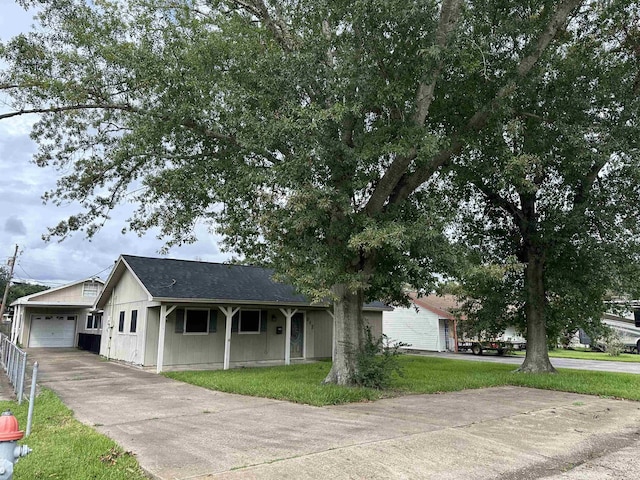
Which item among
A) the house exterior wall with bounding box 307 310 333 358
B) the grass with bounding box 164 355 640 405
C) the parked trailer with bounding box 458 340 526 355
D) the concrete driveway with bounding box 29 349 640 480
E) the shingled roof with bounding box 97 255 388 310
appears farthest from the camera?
the parked trailer with bounding box 458 340 526 355

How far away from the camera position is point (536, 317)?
50.4 feet

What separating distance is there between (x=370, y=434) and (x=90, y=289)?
90.9 ft

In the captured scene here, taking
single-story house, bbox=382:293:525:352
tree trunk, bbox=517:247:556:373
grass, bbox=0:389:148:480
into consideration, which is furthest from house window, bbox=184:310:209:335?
single-story house, bbox=382:293:525:352

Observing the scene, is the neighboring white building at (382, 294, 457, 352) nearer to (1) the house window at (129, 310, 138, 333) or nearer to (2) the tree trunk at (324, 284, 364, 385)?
(1) the house window at (129, 310, 138, 333)

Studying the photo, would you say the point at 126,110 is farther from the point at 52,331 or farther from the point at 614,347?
the point at 614,347

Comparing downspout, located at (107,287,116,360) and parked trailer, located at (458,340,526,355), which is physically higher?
downspout, located at (107,287,116,360)

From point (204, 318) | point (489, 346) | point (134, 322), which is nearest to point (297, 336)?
point (204, 318)

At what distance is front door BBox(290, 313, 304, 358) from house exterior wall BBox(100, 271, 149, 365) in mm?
5881

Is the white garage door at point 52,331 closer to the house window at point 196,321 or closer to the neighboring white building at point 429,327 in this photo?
the house window at point 196,321

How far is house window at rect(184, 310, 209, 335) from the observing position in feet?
52.6

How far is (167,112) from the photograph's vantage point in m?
10.3

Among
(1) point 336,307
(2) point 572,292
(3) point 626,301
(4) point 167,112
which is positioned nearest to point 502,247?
(2) point 572,292

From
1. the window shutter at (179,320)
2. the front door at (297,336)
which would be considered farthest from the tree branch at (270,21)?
the front door at (297,336)

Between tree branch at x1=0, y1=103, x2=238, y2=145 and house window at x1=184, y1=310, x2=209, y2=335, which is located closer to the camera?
tree branch at x1=0, y1=103, x2=238, y2=145
